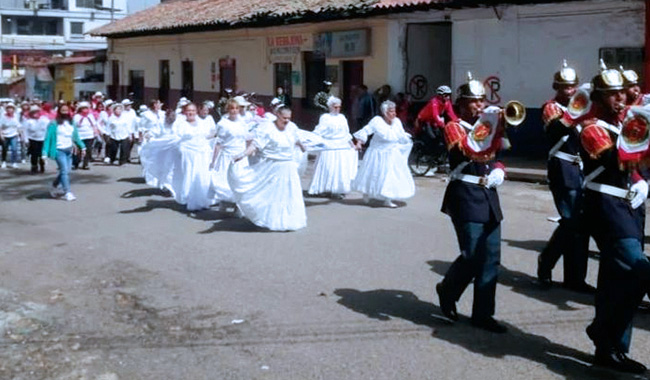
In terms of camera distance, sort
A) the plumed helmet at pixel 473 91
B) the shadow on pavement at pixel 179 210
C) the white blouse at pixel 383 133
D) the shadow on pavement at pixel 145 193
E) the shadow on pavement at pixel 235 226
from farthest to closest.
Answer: the shadow on pavement at pixel 145 193 < the white blouse at pixel 383 133 < the shadow on pavement at pixel 179 210 < the shadow on pavement at pixel 235 226 < the plumed helmet at pixel 473 91

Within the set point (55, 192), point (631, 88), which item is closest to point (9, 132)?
point (55, 192)

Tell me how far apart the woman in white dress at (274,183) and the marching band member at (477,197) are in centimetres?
467

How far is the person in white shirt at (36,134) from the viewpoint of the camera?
20781 mm

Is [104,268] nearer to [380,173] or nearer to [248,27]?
[380,173]

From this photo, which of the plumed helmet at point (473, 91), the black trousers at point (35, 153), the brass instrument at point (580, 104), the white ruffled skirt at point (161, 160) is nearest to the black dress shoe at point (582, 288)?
the brass instrument at point (580, 104)

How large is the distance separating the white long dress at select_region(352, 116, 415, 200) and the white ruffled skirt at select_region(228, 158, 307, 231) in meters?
2.00

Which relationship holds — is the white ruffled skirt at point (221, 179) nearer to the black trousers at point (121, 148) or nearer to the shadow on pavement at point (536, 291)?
the shadow on pavement at point (536, 291)

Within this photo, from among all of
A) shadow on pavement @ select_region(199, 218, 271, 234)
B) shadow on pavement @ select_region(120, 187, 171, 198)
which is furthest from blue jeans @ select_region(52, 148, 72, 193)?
shadow on pavement @ select_region(199, 218, 271, 234)

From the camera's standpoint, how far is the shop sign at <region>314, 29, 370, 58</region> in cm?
2409

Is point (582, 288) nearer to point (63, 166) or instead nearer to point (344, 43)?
point (63, 166)

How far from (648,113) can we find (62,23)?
76.3 metres

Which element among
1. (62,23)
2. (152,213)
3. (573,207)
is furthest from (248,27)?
(62,23)

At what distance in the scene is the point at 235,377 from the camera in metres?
5.92

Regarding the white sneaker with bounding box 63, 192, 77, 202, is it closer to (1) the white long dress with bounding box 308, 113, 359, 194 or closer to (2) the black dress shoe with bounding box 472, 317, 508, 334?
(1) the white long dress with bounding box 308, 113, 359, 194
